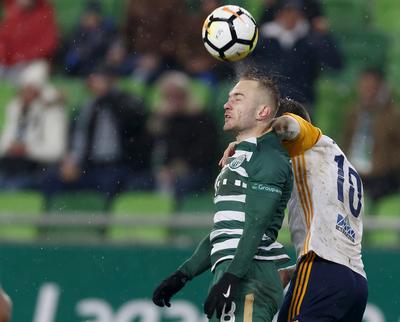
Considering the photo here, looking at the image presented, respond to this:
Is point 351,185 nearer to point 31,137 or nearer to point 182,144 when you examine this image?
point 182,144

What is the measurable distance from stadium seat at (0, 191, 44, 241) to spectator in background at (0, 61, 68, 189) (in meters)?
0.11

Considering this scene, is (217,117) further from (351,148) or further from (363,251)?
(363,251)

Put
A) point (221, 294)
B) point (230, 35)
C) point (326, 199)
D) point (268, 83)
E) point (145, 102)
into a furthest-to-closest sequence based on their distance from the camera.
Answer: point (145, 102)
point (230, 35)
point (268, 83)
point (326, 199)
point (221, 294)

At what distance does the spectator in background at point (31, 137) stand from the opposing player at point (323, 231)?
494 cm

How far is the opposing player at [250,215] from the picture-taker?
5801 mm

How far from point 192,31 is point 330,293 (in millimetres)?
5180

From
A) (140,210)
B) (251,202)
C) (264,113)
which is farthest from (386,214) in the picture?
(251,202)

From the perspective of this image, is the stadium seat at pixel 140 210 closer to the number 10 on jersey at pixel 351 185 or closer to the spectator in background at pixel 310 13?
the spectator in background at pixel 310 13

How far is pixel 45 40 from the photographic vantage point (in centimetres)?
1162

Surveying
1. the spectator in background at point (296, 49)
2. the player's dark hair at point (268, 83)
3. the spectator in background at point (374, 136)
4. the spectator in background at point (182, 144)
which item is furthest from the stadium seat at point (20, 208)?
the player's dark hair at point (268, 83)

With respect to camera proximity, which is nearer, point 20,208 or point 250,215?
point 250,215

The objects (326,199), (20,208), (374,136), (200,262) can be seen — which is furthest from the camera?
(20,208)

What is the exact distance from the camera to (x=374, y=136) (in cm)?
1022

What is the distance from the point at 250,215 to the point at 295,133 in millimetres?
528
